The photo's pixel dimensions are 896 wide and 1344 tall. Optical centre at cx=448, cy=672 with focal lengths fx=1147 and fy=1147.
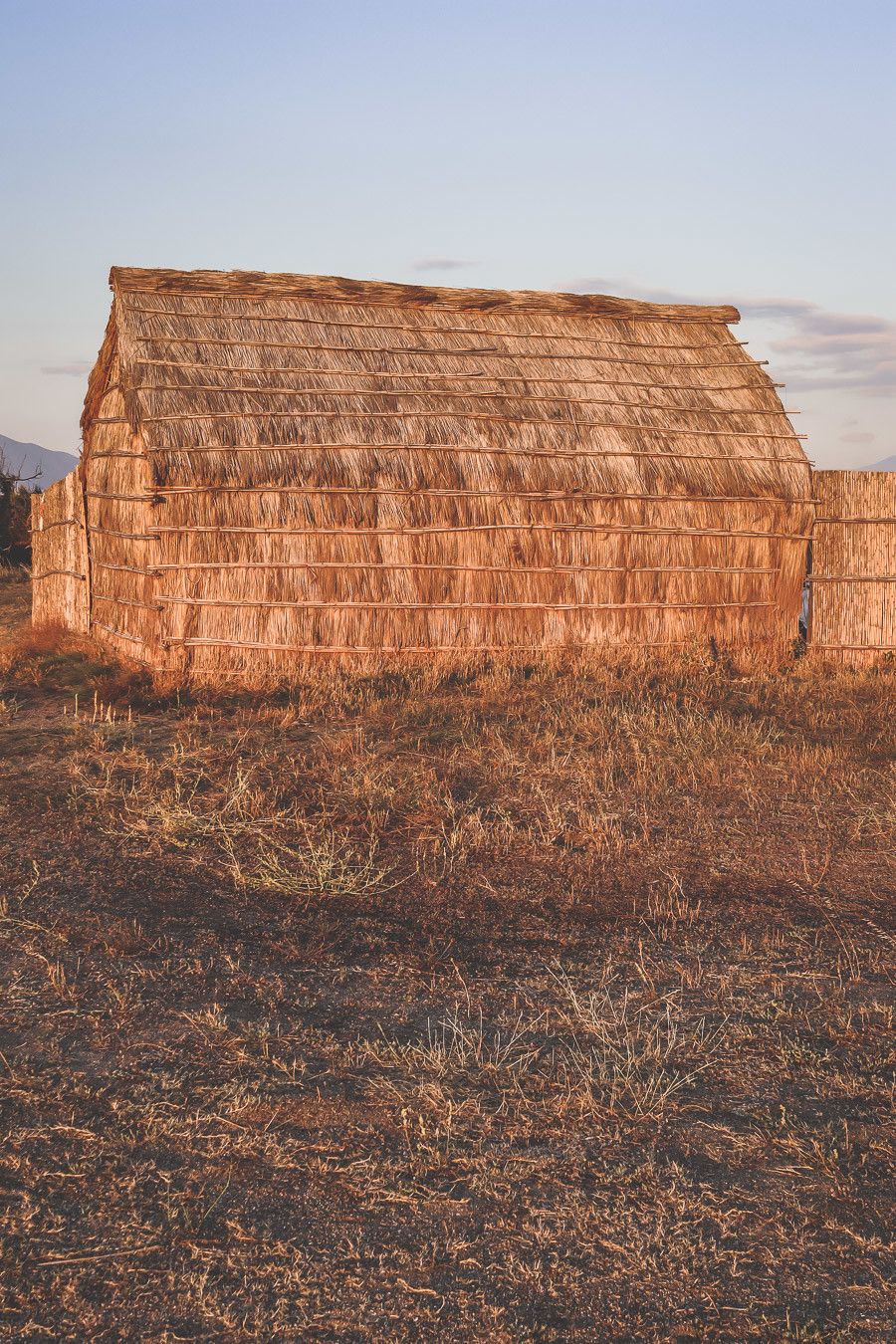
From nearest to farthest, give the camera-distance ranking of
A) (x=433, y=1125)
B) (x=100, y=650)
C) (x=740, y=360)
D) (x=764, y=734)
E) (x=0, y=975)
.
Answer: (x=433, y=1125), (x=0, y=975), (x=764, y=734), (x=100, y=650), (x=740, y=360)

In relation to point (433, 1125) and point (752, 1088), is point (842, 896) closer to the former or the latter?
point (752, 1088)

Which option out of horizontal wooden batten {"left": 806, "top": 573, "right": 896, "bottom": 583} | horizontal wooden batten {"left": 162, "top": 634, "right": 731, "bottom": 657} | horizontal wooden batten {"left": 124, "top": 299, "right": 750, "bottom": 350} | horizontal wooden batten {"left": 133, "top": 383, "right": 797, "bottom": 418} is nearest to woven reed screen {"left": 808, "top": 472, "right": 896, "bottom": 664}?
horizontal wooden batten {"left": 806, "top": 573, "right": 896, "bottom": 583}

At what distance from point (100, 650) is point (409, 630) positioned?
12.6 feet

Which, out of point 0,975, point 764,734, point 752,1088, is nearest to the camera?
point 752,1088

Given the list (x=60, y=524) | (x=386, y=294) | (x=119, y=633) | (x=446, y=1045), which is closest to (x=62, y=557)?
(x=60, y=524)

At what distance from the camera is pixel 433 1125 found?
3.54 metres

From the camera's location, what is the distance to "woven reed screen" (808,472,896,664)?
14.2 metres

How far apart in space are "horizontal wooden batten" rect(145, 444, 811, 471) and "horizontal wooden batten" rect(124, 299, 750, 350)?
7.13 ft

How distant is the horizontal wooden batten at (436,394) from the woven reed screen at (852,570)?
1.35 meters

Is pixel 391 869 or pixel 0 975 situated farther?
pixel 391 869

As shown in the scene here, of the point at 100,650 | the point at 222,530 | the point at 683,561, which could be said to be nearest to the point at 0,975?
the point at 222,530

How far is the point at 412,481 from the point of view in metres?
12.5

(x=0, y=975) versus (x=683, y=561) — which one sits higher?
(x=683, y=561)

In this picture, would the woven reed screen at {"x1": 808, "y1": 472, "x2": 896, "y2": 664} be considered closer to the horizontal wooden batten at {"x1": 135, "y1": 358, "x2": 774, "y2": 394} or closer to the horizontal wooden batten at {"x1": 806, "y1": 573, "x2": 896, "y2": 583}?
the horizontal wooden batten at {"x1": 806, "y1": 573, "x2": 896, "y2": 583}
